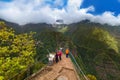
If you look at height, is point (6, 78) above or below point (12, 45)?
below

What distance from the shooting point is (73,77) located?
32000mm

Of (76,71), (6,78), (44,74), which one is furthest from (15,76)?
(76,71)

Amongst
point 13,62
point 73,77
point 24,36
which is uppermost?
point 24,36

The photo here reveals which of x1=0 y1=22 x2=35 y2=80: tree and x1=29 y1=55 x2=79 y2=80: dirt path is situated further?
x1=29 y1=55 x2=79 y2=80: dirt path

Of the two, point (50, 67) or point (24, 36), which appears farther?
point (24, 36)

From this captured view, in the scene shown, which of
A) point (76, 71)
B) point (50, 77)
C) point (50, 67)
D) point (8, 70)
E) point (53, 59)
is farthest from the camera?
point (53, 59)

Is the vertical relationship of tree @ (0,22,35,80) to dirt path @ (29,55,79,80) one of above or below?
above

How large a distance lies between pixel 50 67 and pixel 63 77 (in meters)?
5.35

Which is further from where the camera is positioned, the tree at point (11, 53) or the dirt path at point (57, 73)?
the dirt path at point (57, 73)

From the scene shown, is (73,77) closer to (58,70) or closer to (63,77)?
(63,77)

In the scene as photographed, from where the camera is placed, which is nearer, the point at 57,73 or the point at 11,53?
the point at 57,73

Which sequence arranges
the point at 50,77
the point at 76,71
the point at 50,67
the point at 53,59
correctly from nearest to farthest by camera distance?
1. the point at 50,77
2. the point at 76,71
3. the point at 50,67
4. the point at 53,59

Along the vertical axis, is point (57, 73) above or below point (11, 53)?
below

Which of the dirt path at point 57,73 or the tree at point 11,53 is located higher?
the tree at point 11,53
